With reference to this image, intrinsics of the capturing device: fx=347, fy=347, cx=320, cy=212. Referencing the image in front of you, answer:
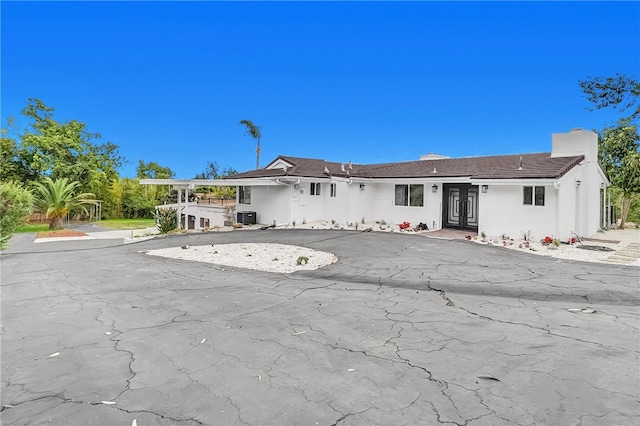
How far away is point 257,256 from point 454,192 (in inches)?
478

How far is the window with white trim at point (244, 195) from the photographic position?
78.1 ft

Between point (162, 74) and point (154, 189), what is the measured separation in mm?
13136

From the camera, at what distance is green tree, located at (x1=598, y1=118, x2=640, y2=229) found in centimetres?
1756

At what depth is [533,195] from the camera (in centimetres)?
1501

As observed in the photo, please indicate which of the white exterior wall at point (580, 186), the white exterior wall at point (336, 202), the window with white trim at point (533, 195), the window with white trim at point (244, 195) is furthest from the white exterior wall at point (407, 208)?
the window with white trim at point (244, 195)

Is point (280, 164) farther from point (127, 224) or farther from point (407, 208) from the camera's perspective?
point (127, 224)

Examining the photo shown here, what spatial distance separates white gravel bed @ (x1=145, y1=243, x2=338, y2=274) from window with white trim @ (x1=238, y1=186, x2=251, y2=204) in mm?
9895

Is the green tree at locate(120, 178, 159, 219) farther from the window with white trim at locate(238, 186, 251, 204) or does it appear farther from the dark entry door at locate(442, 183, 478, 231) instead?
the dark entry door at locate(442, 183, 478, 231)

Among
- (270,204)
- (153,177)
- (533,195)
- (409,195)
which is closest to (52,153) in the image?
(153,177)

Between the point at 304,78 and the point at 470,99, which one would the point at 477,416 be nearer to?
the point at 470,99

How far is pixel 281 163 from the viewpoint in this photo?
24797 millimetres

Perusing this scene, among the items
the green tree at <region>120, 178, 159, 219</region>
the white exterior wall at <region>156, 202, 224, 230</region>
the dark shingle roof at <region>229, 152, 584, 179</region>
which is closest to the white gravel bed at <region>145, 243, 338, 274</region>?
the dark shingle roof at <region>229, 152, 584, 179</region>

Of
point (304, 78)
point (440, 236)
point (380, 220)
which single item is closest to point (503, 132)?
point (304, 78)

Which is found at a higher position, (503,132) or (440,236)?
(503,132)
